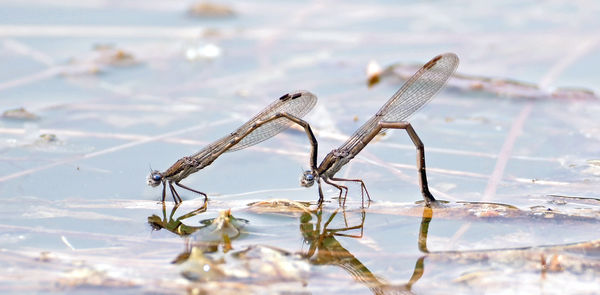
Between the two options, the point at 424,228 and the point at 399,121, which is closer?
the point at 424,228

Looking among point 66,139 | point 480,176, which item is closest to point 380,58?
point 480,176

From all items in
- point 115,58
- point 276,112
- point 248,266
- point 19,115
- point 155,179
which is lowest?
point 248,266

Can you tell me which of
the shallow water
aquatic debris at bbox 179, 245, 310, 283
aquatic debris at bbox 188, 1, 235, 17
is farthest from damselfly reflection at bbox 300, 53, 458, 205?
Answer: aquatic debris at bbox 188, 1, 235, 17

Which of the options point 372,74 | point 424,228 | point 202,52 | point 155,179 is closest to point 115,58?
point 202,52

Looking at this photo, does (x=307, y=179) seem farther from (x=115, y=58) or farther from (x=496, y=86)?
(x=115, y=58)

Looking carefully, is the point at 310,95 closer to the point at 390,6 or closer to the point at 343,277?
the point at 343,277
